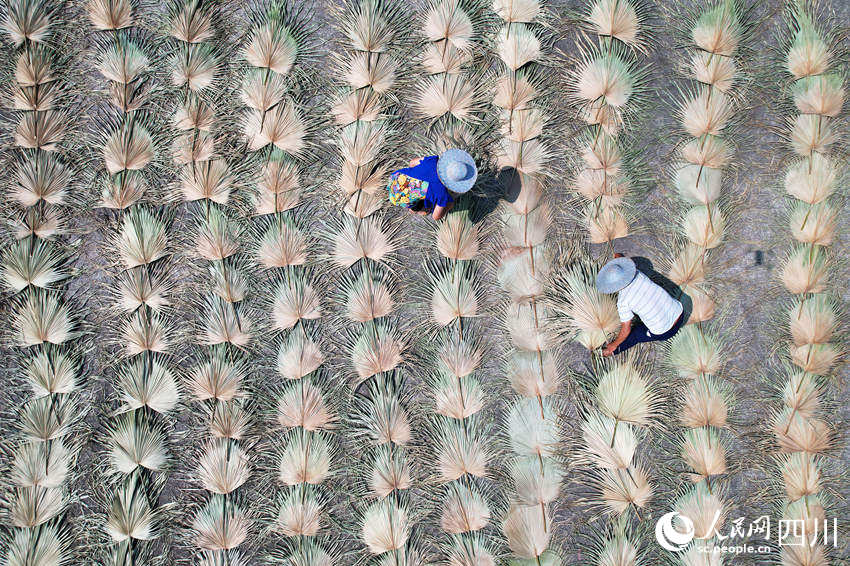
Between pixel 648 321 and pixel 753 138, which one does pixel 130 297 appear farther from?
pixel 753 138

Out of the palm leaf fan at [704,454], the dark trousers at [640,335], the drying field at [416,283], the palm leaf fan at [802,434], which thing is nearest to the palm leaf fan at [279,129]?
the drying field at [416,283]

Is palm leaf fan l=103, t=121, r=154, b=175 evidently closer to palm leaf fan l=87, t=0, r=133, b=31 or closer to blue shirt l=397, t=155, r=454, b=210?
palm leaf fan l=87, t=0, r=133, b=31

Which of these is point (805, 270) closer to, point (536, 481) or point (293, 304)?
point (536, 481)

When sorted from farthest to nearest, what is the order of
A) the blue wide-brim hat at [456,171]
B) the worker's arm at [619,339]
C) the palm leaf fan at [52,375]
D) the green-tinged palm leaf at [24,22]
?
the green-tinged palm leaf at [24,22] < the palm leaf fan at [52,375] < the worker's arm at [619,339] < the blue wide-brim hat at [456,171]

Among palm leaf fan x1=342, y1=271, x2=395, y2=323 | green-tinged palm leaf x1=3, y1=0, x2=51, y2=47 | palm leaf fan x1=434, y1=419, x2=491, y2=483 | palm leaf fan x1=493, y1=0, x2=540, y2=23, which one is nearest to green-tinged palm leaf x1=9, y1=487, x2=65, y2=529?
palm leaf fan x1=342, y1=271, x2=395, y2=323

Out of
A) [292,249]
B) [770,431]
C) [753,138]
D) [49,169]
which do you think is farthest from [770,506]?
[49,169]

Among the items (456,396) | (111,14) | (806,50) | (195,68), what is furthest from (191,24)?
(806,50)

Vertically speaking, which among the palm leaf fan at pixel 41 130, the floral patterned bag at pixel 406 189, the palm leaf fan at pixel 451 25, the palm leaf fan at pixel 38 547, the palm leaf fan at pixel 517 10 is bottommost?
the palm leaf fan at pixel 38 547

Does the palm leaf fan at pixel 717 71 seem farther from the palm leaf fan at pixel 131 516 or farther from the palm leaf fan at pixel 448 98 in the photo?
the palm leaf fan at pixel 131 516
